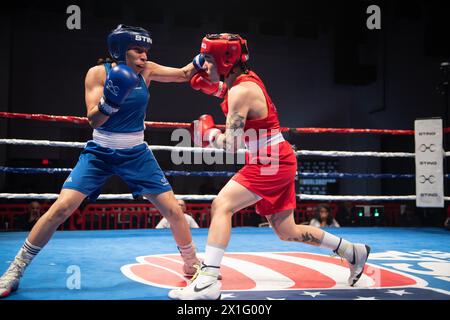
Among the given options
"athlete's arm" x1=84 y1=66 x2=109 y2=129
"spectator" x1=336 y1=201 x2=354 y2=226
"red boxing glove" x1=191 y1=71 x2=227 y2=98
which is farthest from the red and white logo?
"spectator" x1=336 y1=201 x2=354 y2=226

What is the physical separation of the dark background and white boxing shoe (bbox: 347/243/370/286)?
6.34 meters

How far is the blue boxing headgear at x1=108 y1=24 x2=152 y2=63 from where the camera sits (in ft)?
6.61

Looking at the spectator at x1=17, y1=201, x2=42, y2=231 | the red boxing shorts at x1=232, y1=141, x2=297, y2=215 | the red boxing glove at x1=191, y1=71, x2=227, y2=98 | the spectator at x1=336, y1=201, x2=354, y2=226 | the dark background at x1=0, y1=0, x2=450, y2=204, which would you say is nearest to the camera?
the red boxing shorts at x1=232, y1=141, x2=297, y2=215

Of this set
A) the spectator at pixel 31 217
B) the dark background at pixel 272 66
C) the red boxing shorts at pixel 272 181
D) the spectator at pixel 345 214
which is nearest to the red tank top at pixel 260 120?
the red boxing shorts at pixel 272 181

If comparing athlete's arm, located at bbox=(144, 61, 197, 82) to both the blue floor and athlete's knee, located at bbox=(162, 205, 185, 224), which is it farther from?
the blue floor

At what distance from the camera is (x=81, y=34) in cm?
899

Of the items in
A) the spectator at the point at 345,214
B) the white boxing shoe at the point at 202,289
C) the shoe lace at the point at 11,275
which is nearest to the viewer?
the white boxing shoe at the point at 202,289

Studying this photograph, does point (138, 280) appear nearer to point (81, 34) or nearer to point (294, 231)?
point (294, 231)

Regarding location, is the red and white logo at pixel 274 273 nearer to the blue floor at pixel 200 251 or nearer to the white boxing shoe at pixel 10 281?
the blue floor at pixel 200 251

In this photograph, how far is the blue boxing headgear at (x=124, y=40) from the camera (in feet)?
6.61

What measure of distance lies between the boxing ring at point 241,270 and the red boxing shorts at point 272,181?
1.20 feet
